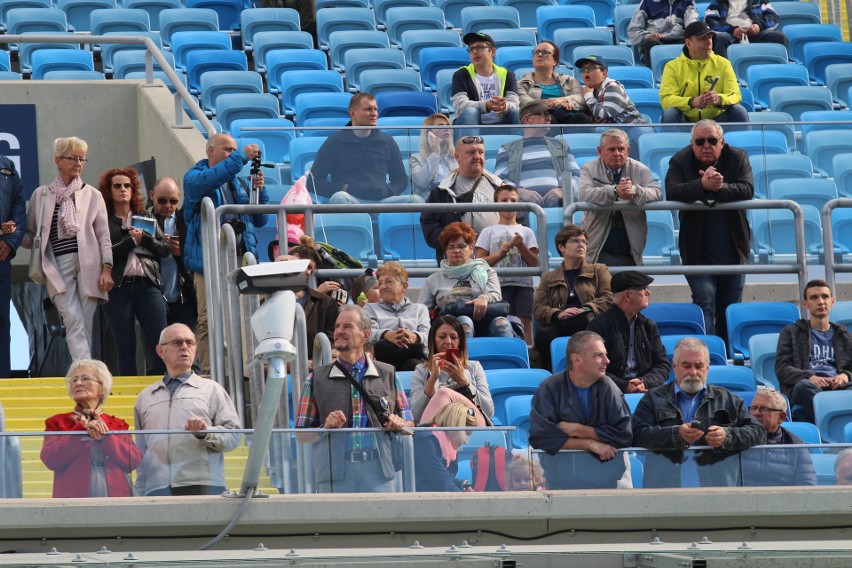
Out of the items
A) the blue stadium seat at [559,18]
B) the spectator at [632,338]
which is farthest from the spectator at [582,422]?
the blue stadium seat at [559,18]

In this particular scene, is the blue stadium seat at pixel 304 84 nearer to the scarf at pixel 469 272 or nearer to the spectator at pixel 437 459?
the scarf at pixel 469 272

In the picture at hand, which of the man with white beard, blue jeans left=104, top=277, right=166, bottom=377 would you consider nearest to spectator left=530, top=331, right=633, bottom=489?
the man with white beard

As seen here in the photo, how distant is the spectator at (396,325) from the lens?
35.8ft

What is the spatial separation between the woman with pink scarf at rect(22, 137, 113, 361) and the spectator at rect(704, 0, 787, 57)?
747 centimetres

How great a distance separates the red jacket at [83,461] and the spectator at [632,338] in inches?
123

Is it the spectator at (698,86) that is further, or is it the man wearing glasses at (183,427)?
the spectator at (698,86)

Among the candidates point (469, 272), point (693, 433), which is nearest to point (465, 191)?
point (469, 272)

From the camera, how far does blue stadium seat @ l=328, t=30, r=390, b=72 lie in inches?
714

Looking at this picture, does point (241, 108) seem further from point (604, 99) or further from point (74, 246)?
point (74, 246)

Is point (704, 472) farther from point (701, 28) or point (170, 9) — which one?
point (170, 9)

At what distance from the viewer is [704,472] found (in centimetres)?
935

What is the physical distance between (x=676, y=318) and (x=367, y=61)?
20.3 feet

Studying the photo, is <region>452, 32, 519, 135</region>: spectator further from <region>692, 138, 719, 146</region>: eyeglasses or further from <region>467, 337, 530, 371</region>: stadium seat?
<region>467, 337, 530, 371</region>: stadium seat

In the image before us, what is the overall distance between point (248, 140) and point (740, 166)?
10.7ft
